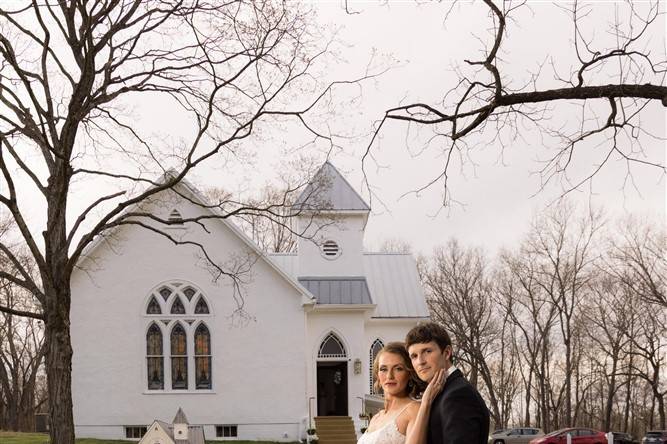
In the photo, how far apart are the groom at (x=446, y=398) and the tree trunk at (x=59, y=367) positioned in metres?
12.1

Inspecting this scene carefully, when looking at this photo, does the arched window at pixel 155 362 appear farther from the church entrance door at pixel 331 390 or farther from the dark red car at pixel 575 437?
the dark red car at pixel 575 437

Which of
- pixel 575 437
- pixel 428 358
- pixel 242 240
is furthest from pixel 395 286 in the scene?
pixel 428 358

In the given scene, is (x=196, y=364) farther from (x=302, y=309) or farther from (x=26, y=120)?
(x=26, y=120)

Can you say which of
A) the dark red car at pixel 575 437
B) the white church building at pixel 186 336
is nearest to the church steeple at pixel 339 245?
the white church building at pixel 186 336

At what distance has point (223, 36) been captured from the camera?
53.6 feet

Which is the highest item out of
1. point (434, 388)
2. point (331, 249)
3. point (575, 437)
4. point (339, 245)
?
point (339, 245)

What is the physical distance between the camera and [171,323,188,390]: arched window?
86.3 feet

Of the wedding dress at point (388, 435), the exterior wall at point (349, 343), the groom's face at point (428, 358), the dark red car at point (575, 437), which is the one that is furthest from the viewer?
the dark red car at point (575, 437)

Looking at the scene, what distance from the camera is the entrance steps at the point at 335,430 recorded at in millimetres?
26625

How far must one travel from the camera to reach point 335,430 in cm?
2712

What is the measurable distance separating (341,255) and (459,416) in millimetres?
26974

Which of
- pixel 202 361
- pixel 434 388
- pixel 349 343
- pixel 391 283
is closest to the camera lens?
pixel 434 388

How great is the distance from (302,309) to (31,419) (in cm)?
2755

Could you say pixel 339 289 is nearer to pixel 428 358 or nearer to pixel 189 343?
pixel 189 343
